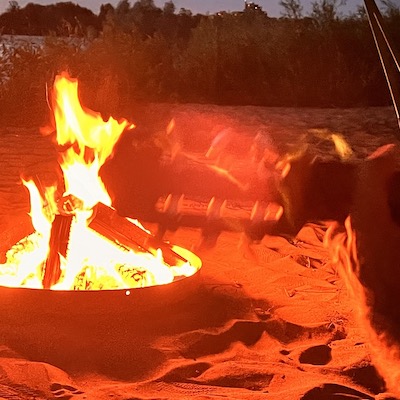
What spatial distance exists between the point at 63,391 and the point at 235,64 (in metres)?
12.6

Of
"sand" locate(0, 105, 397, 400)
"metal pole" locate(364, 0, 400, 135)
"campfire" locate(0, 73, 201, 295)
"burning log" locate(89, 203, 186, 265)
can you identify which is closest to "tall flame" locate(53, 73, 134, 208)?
"campfire" locate(0, 73, 201, 295)

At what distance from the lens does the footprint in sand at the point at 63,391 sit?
3102mm

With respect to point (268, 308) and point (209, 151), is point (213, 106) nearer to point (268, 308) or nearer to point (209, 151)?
point (209, 151)

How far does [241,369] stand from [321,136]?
751 centimetres

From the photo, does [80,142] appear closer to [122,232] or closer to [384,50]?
[122,232]

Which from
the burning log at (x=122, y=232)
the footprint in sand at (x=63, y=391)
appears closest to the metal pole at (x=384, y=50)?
the footprint in sand at (x=63, y=391)

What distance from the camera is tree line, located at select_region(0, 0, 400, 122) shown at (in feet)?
45.5

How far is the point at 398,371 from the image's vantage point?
3240 millimetres

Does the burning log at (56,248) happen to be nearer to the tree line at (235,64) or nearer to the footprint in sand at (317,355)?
the footprint in sand at (317,355)

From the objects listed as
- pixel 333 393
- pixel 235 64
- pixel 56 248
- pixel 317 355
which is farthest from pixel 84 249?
pixel 235 64

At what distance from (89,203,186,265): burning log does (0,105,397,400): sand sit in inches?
16.2

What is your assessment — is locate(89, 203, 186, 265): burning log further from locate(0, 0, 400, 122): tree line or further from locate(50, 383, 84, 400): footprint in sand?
locate(0, 0, 400, 122): tree line

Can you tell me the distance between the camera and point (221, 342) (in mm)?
3764

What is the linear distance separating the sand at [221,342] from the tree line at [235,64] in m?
8.34
